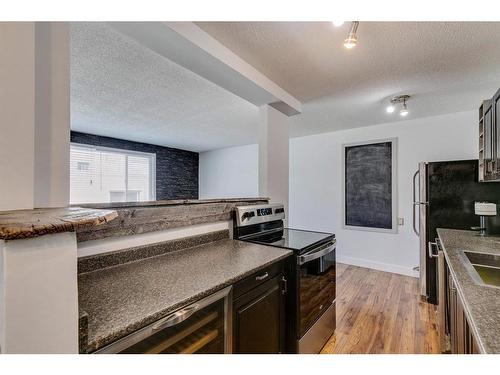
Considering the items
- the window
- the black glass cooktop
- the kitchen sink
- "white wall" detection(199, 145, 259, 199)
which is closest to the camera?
the kitchen sink

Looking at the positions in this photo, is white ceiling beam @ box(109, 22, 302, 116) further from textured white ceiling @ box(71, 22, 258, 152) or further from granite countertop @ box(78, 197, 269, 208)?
granite countertop @ box(78, 197, 269, 208)

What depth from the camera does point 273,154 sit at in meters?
2.52

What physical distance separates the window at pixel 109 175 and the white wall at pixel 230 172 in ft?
4.30

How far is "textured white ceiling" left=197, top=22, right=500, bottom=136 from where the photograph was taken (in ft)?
4.87

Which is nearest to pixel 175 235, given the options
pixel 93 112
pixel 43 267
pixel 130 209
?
pixel 130 209

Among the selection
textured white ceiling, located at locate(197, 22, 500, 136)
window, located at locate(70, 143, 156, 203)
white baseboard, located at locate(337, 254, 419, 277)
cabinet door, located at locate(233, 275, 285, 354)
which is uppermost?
textured white ceiling, located at locate(197, 22, 500, 136)

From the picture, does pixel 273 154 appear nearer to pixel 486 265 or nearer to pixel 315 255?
pixel 315 255

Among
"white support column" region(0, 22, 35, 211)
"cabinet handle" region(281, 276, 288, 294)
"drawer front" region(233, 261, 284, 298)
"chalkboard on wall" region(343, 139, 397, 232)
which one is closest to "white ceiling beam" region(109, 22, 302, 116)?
"white support column" region(0, 22, 35, 211)

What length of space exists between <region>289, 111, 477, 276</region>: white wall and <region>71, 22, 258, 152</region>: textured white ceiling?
124 centimetres

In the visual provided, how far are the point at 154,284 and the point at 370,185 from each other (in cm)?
355

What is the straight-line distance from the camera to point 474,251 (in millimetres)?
1641

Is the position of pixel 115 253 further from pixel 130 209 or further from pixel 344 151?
pixel 344 151

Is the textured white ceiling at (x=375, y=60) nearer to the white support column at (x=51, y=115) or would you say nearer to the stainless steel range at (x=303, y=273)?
the white support column at (x=51, y=115)
